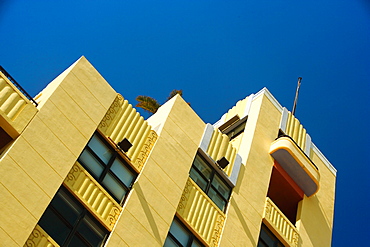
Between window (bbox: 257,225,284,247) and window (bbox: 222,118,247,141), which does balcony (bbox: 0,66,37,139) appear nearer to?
window (bbox: 257,225,284,247)

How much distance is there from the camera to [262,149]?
25922 millimetres

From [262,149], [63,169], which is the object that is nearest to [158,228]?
[63,169]

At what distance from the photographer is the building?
16.9 metres

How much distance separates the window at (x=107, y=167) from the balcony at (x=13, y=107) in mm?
2239

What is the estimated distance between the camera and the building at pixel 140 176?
16.9 m

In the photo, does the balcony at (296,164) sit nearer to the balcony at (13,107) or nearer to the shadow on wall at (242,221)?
the shadow on wall at (242,221)

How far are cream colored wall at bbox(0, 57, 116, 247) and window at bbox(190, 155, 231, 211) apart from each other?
448 centimetres

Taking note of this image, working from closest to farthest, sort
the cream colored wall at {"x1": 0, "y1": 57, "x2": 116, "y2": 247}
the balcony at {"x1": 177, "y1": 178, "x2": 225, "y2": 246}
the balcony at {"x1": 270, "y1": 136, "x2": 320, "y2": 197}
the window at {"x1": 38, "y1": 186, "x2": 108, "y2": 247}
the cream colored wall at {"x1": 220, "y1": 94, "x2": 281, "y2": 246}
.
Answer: the cream colored wall at {"x1": 0, "y1": 57, "x2": 116, "y2": 247} → the window at {"x1": 38, "y1": 186, "x2": 108, "y2": 247} → the balcony at {"x1": 177, "y1": 178, "x2": 225, "y2": 246} → the cream colored wall at {"x1": 220, "y1": 94, "x2": 281, "y2": 246} → the balcony at {"x1": 270, "y1": 136, "x2": 320, "y2": 197}

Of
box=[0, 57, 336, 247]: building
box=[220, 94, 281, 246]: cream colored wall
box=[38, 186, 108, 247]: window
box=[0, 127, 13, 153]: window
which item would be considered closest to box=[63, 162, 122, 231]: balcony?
box=[0, 57, 336, 247]: building

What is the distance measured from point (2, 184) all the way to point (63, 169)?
2134 millimetres

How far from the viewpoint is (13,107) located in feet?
57.3

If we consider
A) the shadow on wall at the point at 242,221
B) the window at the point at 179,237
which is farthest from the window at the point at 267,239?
the window at the point at 179,237

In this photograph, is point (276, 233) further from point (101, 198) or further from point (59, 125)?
point (59, 125)

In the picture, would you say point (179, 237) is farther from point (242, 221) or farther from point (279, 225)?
point (279, 225)
